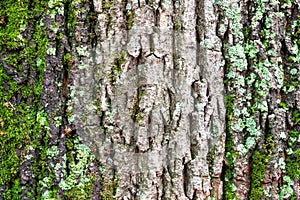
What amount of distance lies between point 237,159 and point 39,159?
70 centimetres

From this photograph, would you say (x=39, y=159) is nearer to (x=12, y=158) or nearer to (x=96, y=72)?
(x=12, y=158)

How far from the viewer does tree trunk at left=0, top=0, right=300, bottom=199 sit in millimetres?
1529

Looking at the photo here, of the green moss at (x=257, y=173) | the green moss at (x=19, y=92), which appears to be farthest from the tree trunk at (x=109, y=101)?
the green moss at (x=257, y=173)

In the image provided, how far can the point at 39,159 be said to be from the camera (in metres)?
1.53

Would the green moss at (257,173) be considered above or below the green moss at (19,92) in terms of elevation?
below

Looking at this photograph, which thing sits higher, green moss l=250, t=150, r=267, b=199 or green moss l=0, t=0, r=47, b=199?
green moss l=0, t=0, r=47, b=199

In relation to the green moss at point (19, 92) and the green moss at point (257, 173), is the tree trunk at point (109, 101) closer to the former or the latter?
the green moss at point (19, 92)

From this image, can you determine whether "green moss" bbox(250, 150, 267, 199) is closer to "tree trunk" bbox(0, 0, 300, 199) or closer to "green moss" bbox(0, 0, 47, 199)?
"tree trunk" bbox(0, 0, 300, 199)

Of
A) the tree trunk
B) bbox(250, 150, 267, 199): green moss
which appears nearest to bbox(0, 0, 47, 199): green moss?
the tree trunk

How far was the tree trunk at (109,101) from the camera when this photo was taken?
1529 mm

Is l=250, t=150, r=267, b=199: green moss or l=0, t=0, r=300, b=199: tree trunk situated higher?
l=0, t=0, r=300, b=199: tree trunk

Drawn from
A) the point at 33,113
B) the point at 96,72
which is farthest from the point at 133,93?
the point at 33,113

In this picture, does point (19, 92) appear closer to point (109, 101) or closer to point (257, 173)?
point (109, 101)

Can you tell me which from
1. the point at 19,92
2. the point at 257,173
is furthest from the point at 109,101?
the point at 257,173
